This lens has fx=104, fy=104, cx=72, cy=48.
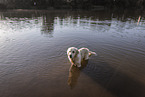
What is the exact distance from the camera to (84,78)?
21.2 ft

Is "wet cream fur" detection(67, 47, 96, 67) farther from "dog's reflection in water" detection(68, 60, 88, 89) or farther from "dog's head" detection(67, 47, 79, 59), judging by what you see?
"dog's reflection in water" detection(68, 60, 88, 89)

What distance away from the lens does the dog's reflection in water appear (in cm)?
604

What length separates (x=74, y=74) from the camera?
6.82 m

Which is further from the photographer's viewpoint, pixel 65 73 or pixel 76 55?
pixel 76 55

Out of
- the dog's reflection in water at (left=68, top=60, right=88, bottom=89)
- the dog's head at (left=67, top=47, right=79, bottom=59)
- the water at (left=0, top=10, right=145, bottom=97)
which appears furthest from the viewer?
the dog's head at (left=67, top=47, right=79, bottom=59)

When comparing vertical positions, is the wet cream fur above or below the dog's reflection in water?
above

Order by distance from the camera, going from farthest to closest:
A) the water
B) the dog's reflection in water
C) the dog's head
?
the dog's head, the dog's reflection in water, the water

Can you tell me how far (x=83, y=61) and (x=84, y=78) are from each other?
6.85 feet

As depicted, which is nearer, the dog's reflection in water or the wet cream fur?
the dog's reflection in water

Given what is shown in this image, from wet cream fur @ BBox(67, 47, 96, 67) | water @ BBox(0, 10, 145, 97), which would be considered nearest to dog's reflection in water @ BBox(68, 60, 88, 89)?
water @ BBox(0, 10, 145, 97)

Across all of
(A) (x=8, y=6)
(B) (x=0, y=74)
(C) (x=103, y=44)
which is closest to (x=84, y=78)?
(B) (x=0, y=74)

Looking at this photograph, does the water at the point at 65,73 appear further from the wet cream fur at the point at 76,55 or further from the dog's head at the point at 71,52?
the dog's head at the point at 71,52

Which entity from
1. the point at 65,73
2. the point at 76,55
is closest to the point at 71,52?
the point at 76,55

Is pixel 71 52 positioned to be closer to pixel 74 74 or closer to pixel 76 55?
pixel 76 55
